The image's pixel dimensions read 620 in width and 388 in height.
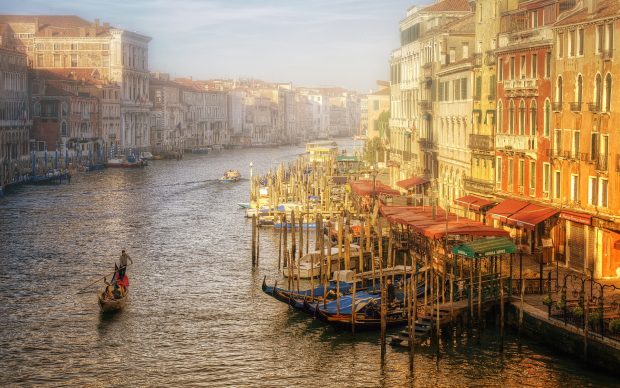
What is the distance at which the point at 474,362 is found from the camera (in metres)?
22.6

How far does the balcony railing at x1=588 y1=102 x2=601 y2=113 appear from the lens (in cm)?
2683

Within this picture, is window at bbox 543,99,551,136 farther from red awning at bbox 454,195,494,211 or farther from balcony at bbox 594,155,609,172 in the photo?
red awning at bbox 454,195,494,211

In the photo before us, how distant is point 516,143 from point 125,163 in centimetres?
6161

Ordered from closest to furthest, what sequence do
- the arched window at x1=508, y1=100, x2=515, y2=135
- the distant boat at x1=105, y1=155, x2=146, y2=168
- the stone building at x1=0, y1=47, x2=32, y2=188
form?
the arched window at x1=508, y1=100, x2=515, y2=135 → the stone building at x1=0, y1=47, x2=32, y2=188 → the distant boat at x1=105, y1=155, x2=146, y2=168

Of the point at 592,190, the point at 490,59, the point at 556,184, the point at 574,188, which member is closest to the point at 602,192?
the point at 592,190

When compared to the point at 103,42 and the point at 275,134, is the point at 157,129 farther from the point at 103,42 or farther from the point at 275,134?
the point at 275,134

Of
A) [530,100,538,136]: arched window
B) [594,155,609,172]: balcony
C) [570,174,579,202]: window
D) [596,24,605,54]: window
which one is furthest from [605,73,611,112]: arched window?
[530,100,538,136]: arched window

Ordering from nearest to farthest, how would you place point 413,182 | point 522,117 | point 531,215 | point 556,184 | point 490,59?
point 556,184
point 531,215
point 522,117
point 490,59
point 413,182

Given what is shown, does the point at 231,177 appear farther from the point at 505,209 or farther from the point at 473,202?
the point at 505,209

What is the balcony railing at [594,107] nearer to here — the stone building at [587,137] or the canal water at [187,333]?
the stone building at [587,137]

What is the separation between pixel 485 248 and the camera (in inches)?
1002

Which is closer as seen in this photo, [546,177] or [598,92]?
[598,92]

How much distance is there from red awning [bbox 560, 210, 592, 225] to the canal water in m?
4.52

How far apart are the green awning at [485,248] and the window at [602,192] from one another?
2.58 m
